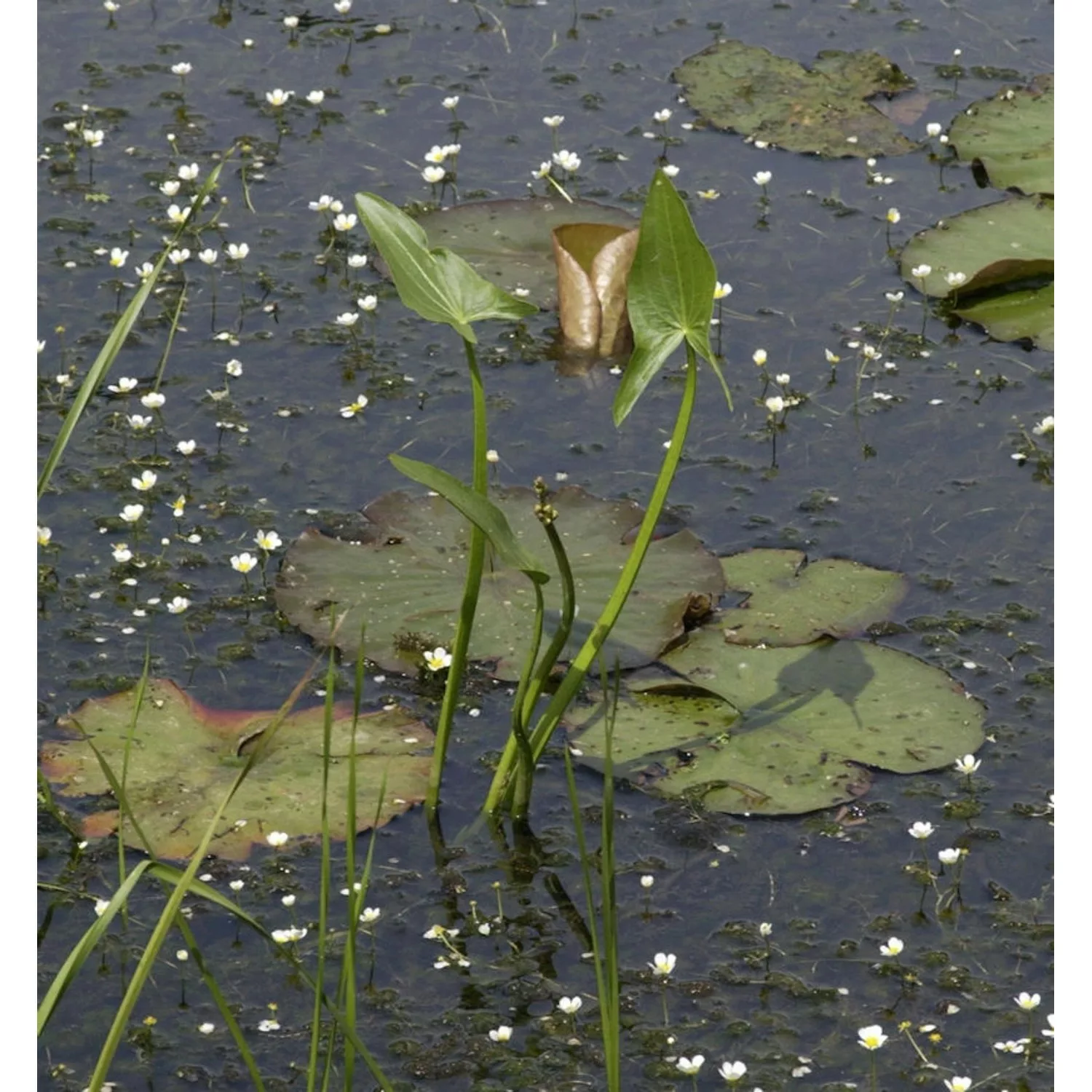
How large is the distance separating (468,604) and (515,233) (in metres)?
2.60

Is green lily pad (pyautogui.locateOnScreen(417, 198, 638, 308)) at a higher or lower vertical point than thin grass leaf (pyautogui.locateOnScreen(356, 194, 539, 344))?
lower

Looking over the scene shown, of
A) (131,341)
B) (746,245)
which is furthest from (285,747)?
(746,245)

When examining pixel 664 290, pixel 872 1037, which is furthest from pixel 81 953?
pixel 664 290

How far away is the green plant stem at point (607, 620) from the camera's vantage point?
3.25 meters

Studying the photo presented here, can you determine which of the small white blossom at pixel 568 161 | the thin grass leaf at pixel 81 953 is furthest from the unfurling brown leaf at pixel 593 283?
the thin grass leaf at pixel 81 953

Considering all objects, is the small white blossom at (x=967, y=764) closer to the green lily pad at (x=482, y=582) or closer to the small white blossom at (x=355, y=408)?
the green lily pad at (x=482, y=582)

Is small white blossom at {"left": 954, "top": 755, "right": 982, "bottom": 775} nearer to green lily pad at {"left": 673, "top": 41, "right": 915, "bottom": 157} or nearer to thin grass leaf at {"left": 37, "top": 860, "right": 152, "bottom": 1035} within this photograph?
thin grass leaf at {"left": 37, "top": 860, "right": 152, "bottom": 1035}

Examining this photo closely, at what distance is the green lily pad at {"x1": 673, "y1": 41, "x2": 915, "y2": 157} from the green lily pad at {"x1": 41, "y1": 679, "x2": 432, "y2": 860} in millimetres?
3384

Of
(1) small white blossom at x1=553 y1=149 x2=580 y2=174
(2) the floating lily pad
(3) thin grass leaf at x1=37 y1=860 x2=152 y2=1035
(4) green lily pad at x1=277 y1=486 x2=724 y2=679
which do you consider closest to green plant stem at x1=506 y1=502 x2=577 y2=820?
(2) the floating lily pad

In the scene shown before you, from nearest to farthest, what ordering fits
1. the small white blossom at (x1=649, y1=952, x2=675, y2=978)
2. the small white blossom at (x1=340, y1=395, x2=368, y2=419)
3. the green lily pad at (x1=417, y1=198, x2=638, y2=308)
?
the small white blossom at (x1=649, y1=952, x2=675, y2=978) < the small white blossom at (x1=340, y1=395, x2=368, y2=419) < the green lily pad at (x1=417, y1=198, x2=638, y2=308)

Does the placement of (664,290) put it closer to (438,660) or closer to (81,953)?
(438,660)

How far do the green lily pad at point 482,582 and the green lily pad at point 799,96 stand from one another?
2.48m

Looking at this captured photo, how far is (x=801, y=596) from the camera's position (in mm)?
4242

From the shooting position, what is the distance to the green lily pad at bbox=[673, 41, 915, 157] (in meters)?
6.33
